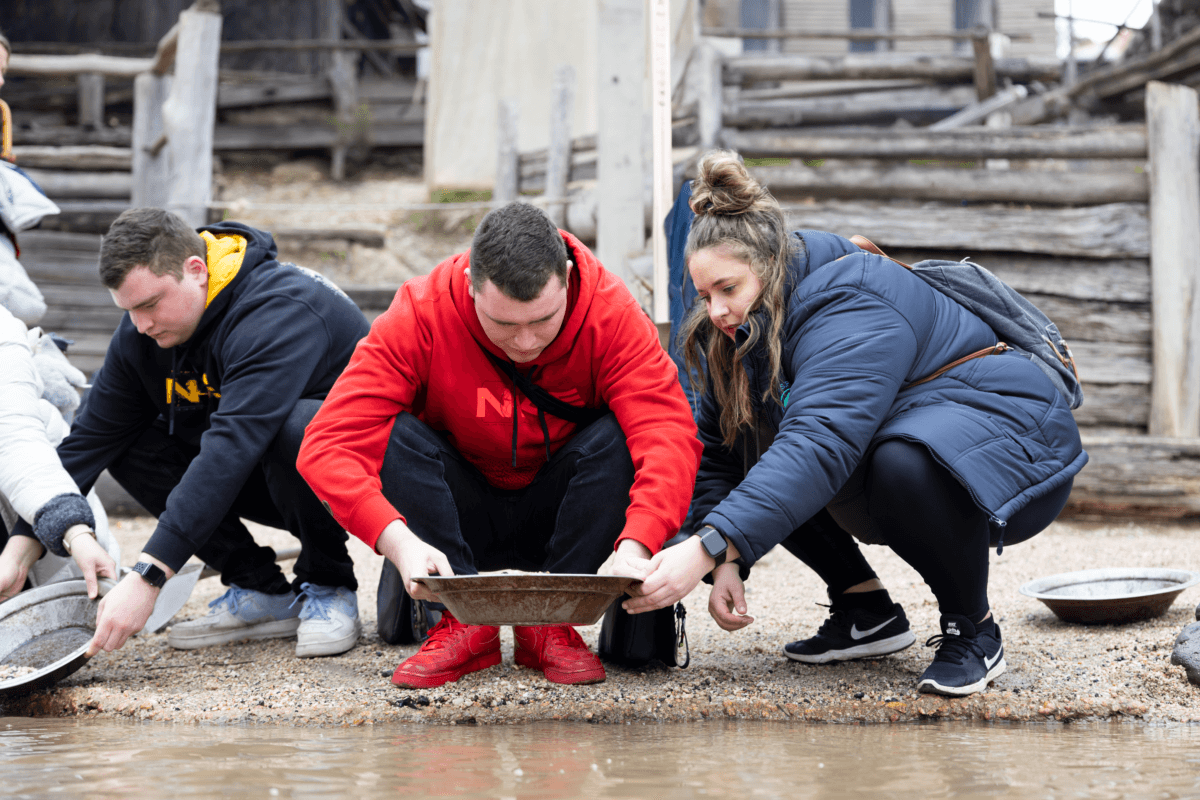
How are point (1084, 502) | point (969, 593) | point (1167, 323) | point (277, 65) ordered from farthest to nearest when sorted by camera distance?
point (277, 65) < point (1167, 323) < point (1084, 502) < point (969, 593)

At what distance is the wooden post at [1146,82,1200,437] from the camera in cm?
561

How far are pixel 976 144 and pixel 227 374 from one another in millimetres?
4705

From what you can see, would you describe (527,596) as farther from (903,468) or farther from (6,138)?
(6,138)

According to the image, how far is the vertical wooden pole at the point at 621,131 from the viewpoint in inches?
205

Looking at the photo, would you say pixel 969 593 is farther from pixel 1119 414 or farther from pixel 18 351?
pixel 1119 414

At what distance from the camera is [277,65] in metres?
13.8

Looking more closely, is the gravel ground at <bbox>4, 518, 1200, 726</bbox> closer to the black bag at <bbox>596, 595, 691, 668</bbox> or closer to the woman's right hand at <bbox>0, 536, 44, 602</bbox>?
the black bag at <bbox>596, 595, 691, 668</bbox>

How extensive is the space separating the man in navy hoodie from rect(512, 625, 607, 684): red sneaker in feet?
1.93

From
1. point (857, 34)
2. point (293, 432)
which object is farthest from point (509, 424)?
point (857, 34)

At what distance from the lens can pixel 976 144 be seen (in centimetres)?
594

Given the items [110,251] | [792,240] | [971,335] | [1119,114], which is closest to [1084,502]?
[971,335]

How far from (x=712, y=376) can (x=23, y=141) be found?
11163 millimetres

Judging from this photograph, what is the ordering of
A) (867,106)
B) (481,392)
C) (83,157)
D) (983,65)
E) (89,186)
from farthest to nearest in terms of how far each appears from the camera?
(867,106)
(983,65)
(89,186)
(83,157)
(481,392)

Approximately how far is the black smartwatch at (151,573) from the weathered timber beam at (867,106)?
894 cm
